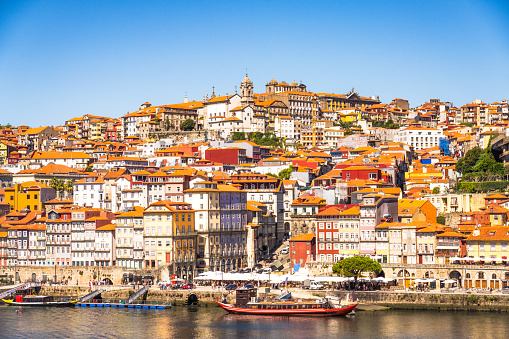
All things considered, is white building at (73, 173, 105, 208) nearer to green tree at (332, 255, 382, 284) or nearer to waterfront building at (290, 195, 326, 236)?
waterfront building at (290, 195, 326, 236)

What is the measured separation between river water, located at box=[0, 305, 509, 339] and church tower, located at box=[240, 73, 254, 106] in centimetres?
7863

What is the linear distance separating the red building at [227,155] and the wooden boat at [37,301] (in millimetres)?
44271

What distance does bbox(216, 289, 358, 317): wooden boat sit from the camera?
73.2 meters

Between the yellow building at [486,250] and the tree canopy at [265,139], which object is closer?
the yellow building at [486,250]

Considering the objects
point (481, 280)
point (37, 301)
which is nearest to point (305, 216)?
point (481, 280)

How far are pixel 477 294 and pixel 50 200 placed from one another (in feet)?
172

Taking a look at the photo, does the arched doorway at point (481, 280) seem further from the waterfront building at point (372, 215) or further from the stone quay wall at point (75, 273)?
the stone quay wall at point (75, 273)

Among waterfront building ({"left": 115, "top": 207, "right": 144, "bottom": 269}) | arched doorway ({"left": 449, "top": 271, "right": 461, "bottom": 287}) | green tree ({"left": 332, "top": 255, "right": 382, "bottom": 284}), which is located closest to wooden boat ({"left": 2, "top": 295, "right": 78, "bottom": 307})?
waterfront building ({"left": 115, "top": 207, "right": 144, "bottom": 269})

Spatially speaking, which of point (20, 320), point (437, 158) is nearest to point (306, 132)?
point (437, 158)

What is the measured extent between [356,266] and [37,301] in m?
27.5

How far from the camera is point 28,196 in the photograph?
356 ft

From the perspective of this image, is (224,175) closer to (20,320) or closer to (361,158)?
(361,158)

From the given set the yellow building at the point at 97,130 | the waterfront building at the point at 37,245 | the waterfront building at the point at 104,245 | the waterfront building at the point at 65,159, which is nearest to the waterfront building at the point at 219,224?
the waterfront building at the point at 104,245

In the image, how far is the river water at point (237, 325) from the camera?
64.6 m
